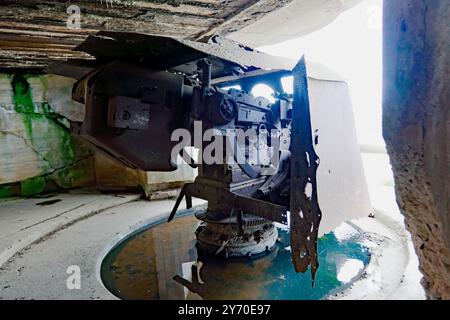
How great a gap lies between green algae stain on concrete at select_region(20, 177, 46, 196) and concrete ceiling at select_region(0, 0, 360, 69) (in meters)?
→ 2.38

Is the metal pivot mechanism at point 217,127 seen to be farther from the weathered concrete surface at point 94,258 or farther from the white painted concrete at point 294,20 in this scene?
the weathered concrete surface at point 94,258

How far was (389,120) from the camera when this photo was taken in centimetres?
79

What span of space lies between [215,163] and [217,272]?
1.00 m

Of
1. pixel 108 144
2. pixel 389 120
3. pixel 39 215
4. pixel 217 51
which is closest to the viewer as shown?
pixel 389 120

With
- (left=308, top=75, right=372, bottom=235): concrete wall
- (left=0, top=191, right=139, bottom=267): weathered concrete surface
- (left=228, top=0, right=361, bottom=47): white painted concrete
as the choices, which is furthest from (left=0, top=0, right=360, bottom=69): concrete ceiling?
(left=0, top=191, right=139, bottom=267): weathered concrete surface

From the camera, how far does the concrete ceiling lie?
2100 millimetres

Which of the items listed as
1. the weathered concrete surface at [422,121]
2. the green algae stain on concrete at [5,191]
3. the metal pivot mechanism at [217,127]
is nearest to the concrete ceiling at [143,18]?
the metal pivot mechanism at [217,127]

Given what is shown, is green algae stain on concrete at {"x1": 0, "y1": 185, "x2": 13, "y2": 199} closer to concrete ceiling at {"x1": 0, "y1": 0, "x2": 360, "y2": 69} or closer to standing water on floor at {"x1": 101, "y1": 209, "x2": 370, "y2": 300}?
concrete ceiling at {"x1": 0, "y1": 0, "x2": 360, "y2": 69}

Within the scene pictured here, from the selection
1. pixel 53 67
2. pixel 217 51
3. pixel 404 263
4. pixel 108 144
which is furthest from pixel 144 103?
pixel 404 263

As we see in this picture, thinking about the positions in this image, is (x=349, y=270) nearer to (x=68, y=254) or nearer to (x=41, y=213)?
(x=68, y=254)

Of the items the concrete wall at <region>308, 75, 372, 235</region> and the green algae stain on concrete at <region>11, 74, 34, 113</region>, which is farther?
the green algae stain on concrete at <region>11, 74, 34, 113</region>
